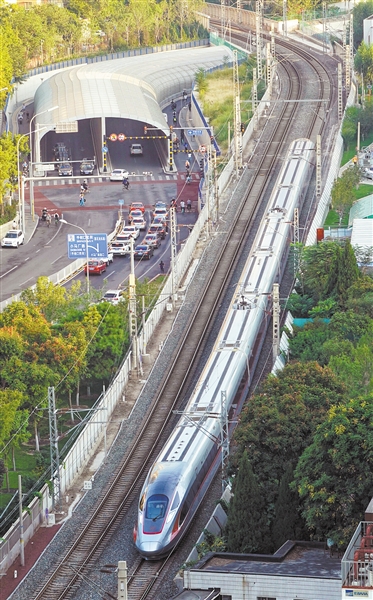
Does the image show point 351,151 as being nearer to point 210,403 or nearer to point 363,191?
point 363,191

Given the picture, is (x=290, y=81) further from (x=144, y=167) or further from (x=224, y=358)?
(x=224, y=358)

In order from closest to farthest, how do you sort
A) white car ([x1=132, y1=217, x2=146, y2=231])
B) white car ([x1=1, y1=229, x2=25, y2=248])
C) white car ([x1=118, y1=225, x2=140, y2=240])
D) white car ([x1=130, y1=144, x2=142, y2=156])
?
white car ([x1=1, y1=229, x2=25, y2=248]), white car ([x1=118, y1=225, x2=140, y2=240]), white car ([x1=132, y1=217, x2=146, y2=231]), white car ([x1=130, y1=144, x2=142, y2=156])

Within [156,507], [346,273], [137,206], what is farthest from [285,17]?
[156,507]

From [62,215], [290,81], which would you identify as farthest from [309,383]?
[290,81]

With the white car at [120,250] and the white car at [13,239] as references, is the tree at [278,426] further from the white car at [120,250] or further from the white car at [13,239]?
the white car at [13,239]

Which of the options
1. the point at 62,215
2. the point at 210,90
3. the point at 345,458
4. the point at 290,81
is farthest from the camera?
the point at 210,90

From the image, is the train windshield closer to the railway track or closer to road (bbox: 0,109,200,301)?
the railway track

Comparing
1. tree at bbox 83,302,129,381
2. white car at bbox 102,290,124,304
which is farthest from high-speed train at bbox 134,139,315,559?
white car at bbox 102,290,124,304
